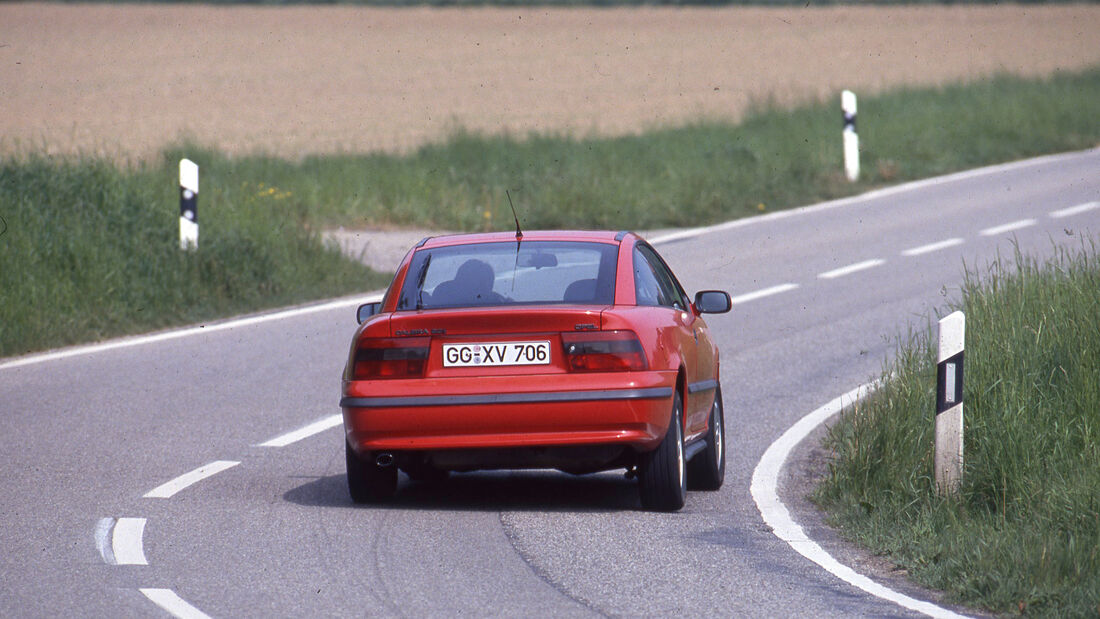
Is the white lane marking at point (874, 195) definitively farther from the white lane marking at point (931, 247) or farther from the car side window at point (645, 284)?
the car side window at point (645, 284)

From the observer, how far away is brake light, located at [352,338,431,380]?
8625 millimetres

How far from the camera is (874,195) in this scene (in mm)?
26656

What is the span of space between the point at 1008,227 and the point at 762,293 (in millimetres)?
5762

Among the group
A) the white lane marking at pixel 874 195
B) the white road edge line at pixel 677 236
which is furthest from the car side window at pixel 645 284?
the white lane marking at pixel 874 195

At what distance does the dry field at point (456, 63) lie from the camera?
1497 inches

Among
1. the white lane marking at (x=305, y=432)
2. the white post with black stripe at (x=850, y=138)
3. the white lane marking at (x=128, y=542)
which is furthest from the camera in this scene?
the white post with black stripe at (x=850, y=138)

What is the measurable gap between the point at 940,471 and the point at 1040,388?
1250 millimetres

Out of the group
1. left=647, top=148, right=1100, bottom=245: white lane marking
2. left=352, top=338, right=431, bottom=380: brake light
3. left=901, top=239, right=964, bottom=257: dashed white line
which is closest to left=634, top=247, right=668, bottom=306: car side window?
left=352, top=338, right=431, bottom=380: brake light

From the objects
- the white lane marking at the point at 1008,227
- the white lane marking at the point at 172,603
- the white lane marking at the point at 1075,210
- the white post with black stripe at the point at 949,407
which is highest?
the white post with black stripe at the point at 949,407

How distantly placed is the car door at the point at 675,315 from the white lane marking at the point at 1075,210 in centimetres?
1466

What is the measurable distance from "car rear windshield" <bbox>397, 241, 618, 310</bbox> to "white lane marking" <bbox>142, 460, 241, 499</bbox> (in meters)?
1.60

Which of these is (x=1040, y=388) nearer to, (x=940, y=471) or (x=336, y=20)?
(x=940, y=471)

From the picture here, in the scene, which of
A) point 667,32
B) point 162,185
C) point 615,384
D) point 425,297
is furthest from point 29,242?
point 667,32

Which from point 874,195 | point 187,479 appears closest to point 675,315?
point 187,479
